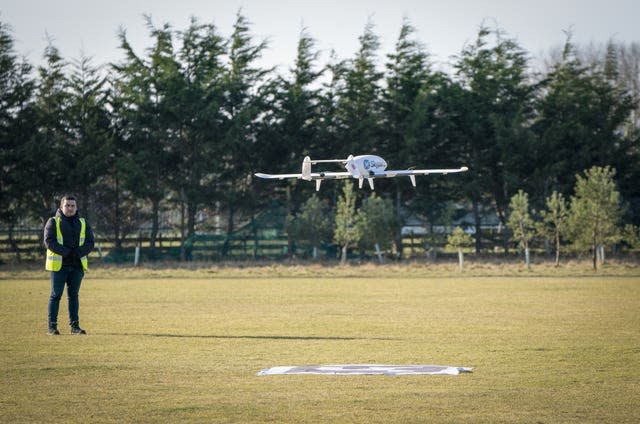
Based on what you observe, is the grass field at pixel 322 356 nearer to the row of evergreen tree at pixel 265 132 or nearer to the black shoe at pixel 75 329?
the black shoe at pixel 75 329

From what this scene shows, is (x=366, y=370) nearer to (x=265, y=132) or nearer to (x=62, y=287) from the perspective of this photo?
(x=62, y=287)

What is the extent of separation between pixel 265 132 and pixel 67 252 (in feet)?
150

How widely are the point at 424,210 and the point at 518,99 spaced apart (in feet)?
35.8

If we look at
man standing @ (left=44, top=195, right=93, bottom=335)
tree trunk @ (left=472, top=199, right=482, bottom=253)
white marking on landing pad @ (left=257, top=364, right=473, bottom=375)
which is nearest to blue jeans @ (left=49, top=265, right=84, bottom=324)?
man standing @ (left=44, top=195, right=93, bottom=335)

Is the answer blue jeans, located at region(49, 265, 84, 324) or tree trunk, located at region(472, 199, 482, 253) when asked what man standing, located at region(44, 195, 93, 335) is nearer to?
blue jeans, located at region(49, 265, 84, 324)

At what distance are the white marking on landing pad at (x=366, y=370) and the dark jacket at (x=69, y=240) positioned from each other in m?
6.14

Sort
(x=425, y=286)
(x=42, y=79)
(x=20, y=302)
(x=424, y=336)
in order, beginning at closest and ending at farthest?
(x=424, y=336), (x=20, y=302), (x=425, y=286), (x=42, y=79)

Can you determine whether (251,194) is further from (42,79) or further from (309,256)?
(42,79)

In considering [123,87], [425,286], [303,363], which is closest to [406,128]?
[123,87]

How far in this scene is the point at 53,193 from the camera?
198 feet

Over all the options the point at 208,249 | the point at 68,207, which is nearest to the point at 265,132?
the point at 208,249

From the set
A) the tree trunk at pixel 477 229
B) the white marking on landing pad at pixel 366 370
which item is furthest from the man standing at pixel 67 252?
the tree trunk at pixel 477 229

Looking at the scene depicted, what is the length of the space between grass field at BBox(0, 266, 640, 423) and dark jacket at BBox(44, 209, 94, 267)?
63.2 inches

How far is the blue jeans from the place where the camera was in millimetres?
18344
